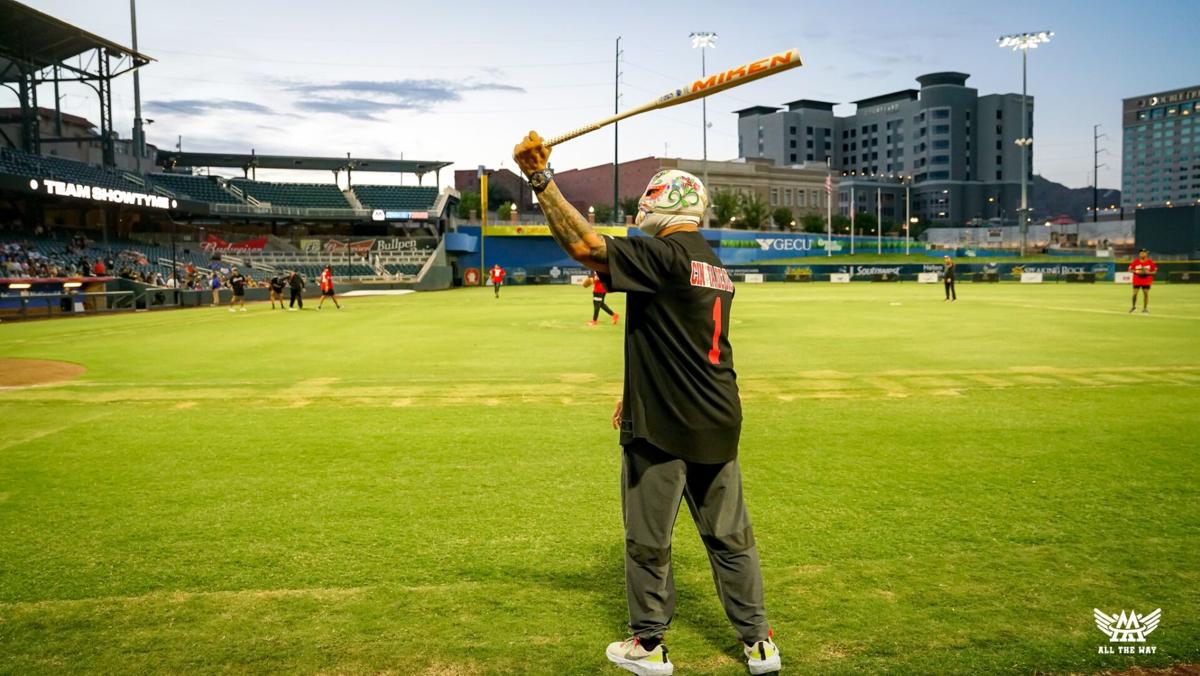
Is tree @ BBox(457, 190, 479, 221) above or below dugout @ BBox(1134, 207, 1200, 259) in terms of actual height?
above

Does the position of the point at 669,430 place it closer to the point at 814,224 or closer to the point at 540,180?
the point at 540,180

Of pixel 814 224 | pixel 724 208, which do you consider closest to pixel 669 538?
pixel 724 208

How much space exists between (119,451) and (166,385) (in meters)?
4.91

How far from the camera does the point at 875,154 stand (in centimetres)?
16012

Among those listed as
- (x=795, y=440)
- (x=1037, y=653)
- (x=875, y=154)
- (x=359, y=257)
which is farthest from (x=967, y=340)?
(x=875, y=154)

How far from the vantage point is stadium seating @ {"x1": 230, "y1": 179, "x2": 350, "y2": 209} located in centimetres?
6425

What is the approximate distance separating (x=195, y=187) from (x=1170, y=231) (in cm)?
7140

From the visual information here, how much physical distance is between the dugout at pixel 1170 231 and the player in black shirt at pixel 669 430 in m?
62.9

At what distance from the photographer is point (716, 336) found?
153 inches

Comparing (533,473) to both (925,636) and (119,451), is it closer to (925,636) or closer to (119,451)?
(925,636)

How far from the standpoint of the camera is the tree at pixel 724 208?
93562 mm

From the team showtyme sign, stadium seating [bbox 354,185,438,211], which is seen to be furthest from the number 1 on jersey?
stadium seating [bbox 354,185,438,211]

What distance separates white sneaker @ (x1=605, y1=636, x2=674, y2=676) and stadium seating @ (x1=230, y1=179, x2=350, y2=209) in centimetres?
6470

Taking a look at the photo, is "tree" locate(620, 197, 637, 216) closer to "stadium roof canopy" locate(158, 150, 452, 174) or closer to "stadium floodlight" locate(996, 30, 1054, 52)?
"stadium roof canopy" locate(158, 150, 452, 174)
